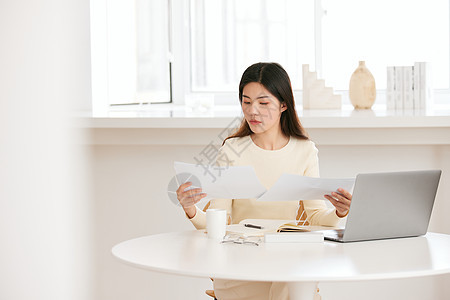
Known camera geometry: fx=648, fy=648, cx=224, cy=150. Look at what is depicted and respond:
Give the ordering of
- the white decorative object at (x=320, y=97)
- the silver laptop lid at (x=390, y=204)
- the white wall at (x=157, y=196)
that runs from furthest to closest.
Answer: the white decorative object at (x=320, y=97) → the white wall at (x=157, y=196) → the silver laptop lid at (x=390, y=204)

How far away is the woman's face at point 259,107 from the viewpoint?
6.21 ft

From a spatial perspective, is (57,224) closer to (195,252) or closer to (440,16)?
(195,252)

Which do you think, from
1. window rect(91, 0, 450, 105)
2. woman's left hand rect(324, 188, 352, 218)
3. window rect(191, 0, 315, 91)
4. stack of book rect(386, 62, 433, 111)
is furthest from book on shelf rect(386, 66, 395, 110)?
woman's left hand rect(324, 188, 352, 218)

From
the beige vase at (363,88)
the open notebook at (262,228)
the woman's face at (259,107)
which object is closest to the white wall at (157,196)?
the beige vase at (363,88)

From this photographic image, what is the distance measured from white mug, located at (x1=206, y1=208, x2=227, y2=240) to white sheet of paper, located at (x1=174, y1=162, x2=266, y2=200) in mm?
63

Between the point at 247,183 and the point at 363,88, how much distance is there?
49.8 inches

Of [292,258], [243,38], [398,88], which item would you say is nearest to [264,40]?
[243,38]

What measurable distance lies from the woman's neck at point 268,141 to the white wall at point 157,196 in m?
0.53

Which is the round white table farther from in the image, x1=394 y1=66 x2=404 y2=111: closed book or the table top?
x1=394 y1=66 x2=404 y2=111: closed book

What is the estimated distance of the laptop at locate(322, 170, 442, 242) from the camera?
1461 millimetres

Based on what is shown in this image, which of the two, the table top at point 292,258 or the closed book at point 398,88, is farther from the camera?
the closed book at point 398,88

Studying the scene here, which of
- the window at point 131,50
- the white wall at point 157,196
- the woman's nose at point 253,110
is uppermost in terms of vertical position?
the window at point 131,50

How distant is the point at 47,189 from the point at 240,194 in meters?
0.80

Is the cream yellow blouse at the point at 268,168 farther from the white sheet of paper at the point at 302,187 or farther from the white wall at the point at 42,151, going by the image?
the white wall at the point at 42,151
